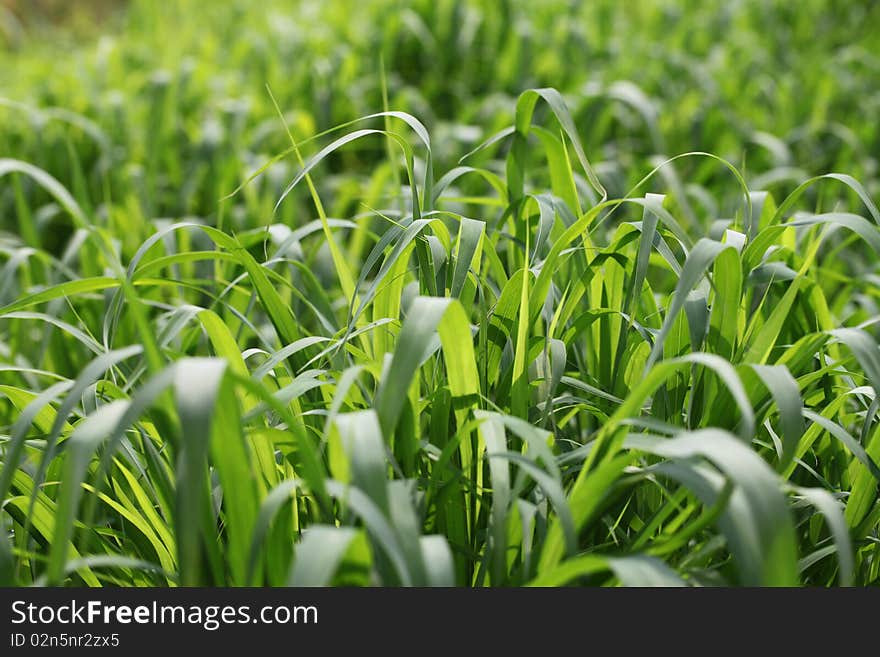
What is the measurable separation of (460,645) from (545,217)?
590 mm

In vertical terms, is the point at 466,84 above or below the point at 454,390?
above

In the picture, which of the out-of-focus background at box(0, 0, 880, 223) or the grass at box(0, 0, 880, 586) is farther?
the out-of-focus background at box(0, 0, 880, 223)

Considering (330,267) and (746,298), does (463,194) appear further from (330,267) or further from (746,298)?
(746,298)

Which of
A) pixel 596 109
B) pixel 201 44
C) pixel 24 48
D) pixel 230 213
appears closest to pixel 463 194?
pixel 596 109

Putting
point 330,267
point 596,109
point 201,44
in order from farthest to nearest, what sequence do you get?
point 201,44 → point 596,109 → point 330,267

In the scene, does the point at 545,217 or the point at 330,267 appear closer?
the point at 545,217

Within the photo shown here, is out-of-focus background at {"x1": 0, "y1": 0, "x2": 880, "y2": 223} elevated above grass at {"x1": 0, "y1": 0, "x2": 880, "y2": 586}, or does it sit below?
above

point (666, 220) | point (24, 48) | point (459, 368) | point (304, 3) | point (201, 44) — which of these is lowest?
point (459, 368)

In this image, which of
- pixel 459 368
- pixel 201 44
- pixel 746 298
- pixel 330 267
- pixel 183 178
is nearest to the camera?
pixel 459 368

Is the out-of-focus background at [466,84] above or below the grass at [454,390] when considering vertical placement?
above

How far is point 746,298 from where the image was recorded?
1177 mm

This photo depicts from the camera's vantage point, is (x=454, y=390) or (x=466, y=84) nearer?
(x=454, y=390)

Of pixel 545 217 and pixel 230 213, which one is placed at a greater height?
pixel 230 213

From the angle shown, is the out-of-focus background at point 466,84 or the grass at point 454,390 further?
the out-of-focus background at point 466,84
